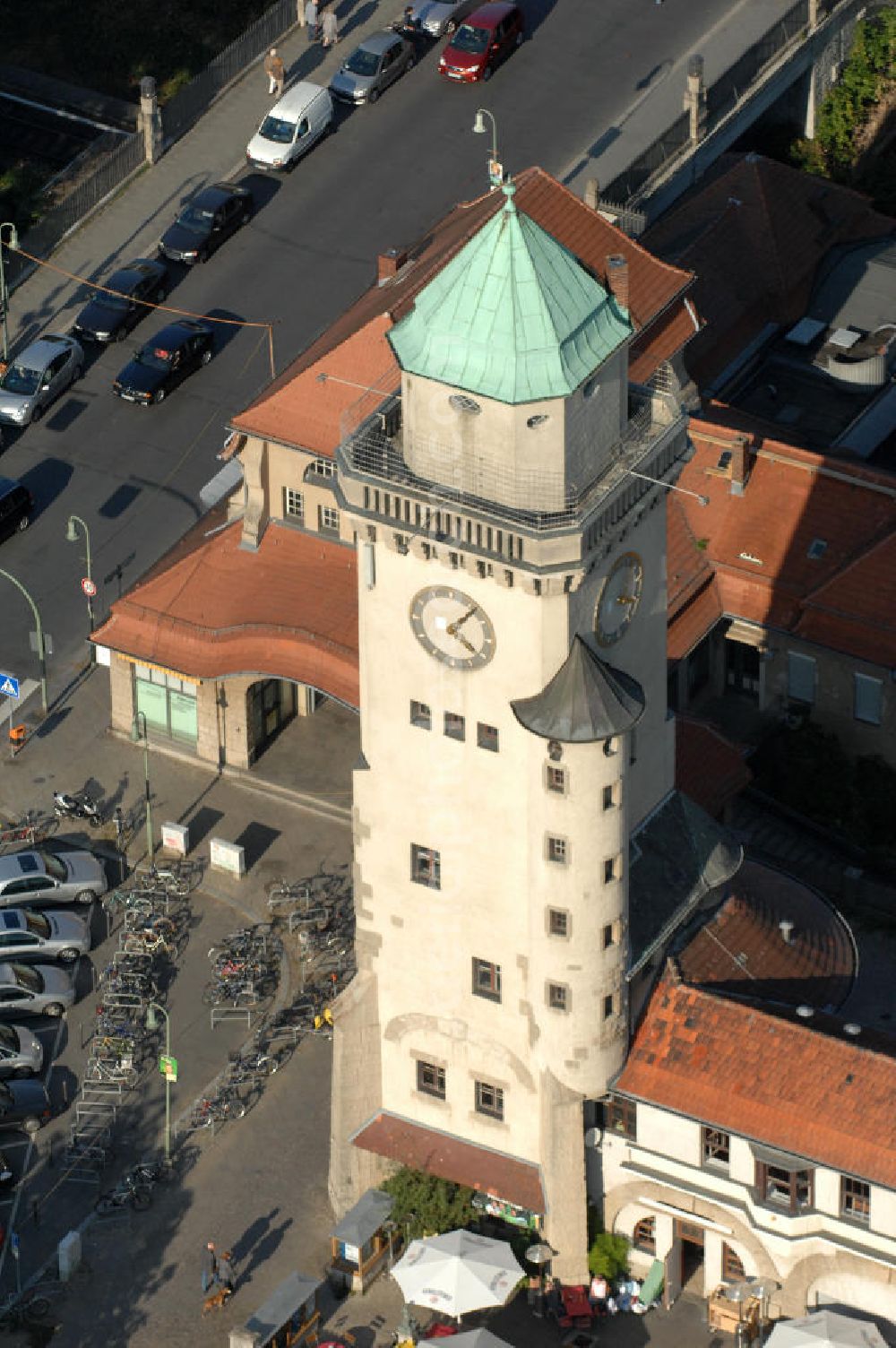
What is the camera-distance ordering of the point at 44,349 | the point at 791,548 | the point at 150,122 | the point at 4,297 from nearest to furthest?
the point at 791,548 < the point at 44,349 < the point at 4,297 < the point at 150,122

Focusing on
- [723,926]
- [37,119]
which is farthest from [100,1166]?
[37,119]

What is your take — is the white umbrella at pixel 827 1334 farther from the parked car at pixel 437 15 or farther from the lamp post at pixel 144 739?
the parked car at pixel 437 15

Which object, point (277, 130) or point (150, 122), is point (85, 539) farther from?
point (277, 130)

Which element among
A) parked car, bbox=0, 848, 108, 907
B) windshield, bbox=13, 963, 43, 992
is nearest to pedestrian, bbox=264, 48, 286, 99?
parked car, bbox=0, 848, 108, 907

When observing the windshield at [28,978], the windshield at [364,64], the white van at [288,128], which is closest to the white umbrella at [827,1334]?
the windshield at [28,978]

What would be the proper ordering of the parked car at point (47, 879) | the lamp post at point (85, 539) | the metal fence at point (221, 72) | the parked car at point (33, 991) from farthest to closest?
the metal fence at point (221, 72)
the lamp post at point (85, 539)
the parked car at point (47, 879)
the parked car at point (33, 991)

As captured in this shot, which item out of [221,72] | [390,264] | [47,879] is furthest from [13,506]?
[221,72]
